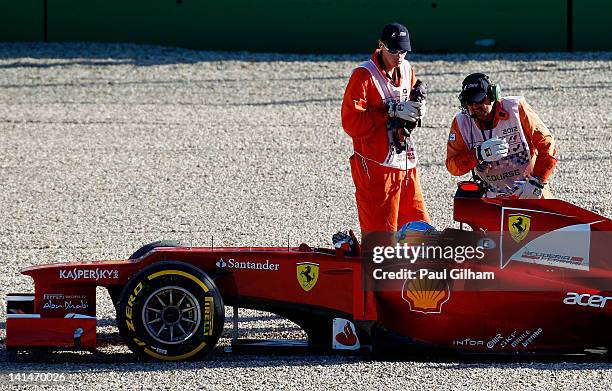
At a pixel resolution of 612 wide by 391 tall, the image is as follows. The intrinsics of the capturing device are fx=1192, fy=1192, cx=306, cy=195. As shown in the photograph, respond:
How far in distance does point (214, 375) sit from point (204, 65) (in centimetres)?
1065

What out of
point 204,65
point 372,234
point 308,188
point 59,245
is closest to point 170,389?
point 372,234

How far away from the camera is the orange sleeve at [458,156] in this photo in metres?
7.34

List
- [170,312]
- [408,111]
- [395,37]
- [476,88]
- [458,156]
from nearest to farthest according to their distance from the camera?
[170,312]
[476,88]
[408,111]
[395,37]
[458,156]

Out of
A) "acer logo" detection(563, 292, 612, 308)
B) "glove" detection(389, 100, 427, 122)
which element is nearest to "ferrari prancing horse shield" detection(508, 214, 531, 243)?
"acer logo" detection(563, 292, 612, 308)

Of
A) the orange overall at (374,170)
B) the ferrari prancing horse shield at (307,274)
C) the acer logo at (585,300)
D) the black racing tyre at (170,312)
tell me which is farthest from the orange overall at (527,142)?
the black racing tyre at (170,312)

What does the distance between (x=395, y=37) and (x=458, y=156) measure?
835mm

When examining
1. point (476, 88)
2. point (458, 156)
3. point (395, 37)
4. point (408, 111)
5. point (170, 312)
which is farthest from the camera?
point (458, 156)

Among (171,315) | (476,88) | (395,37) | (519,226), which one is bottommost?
(171,315)

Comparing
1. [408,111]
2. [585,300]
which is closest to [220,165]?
[408,111]

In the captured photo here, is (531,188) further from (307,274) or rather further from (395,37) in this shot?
(307,274)

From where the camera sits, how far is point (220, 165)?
485 inches

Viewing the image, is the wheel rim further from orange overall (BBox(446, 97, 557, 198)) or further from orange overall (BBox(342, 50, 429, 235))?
orange overall (BBox(446, 97, 557, 198))

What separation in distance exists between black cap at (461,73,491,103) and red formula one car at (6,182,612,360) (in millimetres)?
571

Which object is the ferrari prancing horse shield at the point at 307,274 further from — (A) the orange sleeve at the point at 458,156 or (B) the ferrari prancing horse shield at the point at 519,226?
(A) the orange sleeve at the point at 458,156
